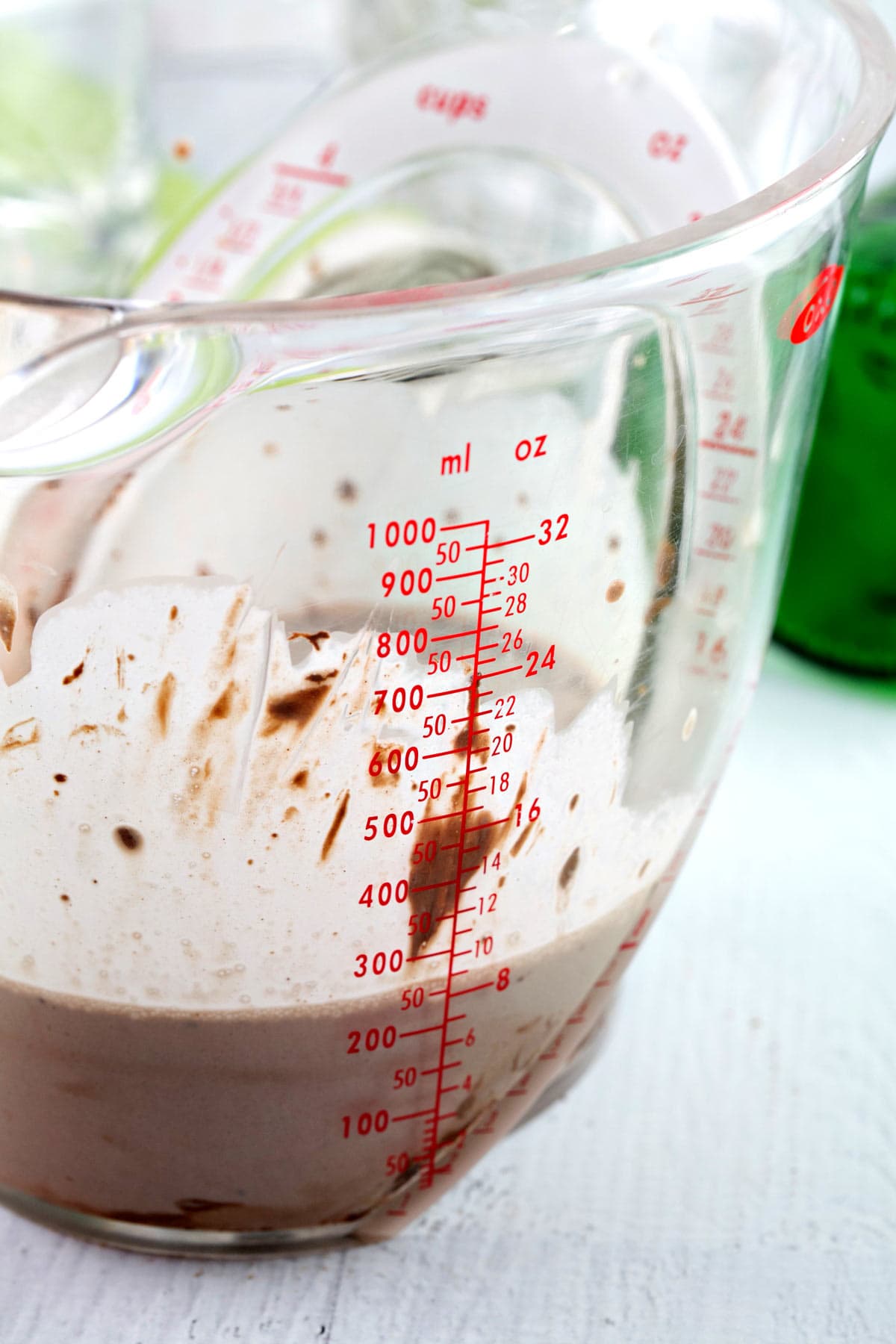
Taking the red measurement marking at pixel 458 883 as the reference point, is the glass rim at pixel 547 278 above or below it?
above

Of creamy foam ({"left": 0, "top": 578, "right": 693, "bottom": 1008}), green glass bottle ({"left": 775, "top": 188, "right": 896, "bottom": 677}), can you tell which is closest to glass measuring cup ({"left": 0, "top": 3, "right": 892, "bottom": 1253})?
creamy foam ({"left": 0, "top": 578, "right": 693, "bottom": 1008})

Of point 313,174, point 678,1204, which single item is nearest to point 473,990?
point 678,1204

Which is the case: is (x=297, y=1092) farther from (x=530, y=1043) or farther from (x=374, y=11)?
(x=374, y=11)

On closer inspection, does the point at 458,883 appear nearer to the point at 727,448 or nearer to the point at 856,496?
the point at 727,448

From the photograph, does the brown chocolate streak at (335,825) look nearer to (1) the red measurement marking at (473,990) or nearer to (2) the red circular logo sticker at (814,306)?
(1) the red measurement marking at (473,990)

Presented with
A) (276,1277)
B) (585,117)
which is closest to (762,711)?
(585,117)

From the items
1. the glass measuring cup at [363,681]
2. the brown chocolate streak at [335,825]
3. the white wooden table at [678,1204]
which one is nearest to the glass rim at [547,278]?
the glass measuring cup at [363,681]
